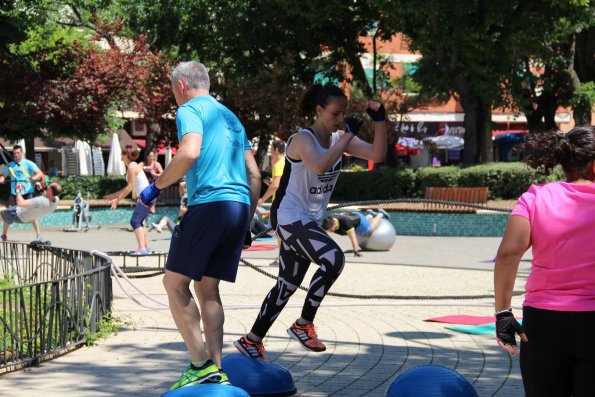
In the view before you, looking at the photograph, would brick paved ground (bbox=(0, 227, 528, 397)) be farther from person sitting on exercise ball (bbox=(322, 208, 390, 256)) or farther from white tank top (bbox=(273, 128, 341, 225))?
person sitting on exercise ball (bbox=(322, 208, 390, 256))

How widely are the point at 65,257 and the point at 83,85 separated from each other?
82.6ft

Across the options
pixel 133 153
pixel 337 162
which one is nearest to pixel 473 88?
pixel 133 153

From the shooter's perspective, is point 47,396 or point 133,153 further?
point 133,153

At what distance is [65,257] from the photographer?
382 inches

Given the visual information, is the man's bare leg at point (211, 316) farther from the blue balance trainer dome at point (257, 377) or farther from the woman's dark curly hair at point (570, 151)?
the woman's dark curly hair at point (570, 151)

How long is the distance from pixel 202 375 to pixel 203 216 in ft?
2.77

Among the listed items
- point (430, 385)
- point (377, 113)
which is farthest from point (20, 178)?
point (430, 385)

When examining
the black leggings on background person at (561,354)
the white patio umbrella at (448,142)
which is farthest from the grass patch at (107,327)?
the white patio umbrella at (448,142)

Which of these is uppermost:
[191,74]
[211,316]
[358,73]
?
[358,73]

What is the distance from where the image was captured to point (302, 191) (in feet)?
21.8

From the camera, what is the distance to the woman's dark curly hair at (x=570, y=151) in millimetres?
4000

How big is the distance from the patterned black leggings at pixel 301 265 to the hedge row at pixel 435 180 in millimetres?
19113

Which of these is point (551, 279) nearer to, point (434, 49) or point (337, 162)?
point (337, 162)

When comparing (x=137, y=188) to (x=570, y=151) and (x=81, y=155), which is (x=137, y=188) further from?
(x=81, y=155)
